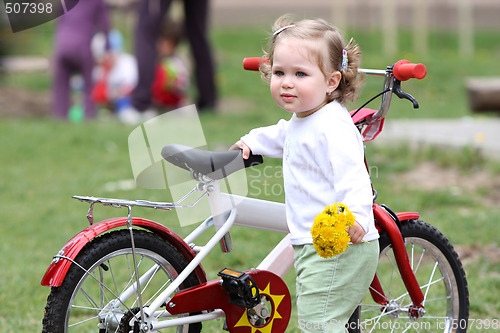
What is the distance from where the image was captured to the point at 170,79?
9.77 meters

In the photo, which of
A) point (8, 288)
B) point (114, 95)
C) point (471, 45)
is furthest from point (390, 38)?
point (8, 288)

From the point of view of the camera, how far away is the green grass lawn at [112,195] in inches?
159

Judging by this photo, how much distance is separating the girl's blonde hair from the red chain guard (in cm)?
72

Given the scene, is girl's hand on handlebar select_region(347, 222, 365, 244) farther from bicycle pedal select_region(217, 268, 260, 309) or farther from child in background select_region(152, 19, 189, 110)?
child in background select_region(152, 19, 189, 110)

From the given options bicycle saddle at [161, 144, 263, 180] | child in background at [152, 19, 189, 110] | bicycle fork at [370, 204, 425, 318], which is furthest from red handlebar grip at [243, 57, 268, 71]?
child in background at [152, 19, 189, 110]

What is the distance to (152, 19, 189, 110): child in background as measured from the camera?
9766 millimetres

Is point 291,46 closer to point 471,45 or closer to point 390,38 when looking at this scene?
point 390,38

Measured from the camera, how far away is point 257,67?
294cm

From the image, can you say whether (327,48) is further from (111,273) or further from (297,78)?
(111,273)

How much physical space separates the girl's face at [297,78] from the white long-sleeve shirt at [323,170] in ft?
0.21

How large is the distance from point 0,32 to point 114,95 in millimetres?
7797

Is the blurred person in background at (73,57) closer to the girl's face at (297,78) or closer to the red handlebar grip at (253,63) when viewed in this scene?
the red handlebar grip at (253,63)

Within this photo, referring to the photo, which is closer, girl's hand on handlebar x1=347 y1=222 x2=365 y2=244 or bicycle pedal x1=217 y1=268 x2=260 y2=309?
girl's hand on handlebar x1=347 y1=222 x2=365 y2=244

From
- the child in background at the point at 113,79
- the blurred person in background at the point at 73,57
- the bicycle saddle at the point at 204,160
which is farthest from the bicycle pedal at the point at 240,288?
the child in background at the point at 113,79
